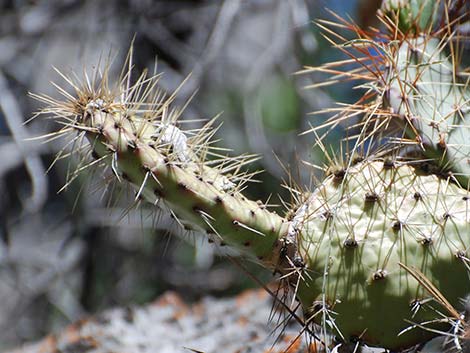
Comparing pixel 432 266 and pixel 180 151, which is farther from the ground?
pixel 180 151

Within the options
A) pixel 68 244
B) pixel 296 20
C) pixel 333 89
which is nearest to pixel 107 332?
pixel 68 244

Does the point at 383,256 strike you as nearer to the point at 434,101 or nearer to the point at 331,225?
the point at 331,225

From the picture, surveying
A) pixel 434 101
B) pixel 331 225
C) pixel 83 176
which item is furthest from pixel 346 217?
pixel 83 176

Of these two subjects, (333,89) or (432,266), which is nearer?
(432,266)

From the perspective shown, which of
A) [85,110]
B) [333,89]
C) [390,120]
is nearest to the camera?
[85,110]

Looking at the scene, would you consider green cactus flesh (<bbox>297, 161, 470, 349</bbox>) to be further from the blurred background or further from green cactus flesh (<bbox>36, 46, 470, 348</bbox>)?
the blurred background

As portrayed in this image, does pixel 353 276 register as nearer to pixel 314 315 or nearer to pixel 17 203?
pixel 314 315
